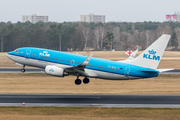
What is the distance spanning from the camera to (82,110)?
129 ft

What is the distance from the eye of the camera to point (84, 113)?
124 ft

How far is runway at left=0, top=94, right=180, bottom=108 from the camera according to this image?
4253 cm

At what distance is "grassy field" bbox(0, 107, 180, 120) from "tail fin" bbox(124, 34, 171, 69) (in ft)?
41.4

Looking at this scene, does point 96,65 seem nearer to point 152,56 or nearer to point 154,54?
point 152,56

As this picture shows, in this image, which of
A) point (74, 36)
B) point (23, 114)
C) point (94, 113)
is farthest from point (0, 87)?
point (74, 36)

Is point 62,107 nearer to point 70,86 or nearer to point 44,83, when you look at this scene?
point 70,86

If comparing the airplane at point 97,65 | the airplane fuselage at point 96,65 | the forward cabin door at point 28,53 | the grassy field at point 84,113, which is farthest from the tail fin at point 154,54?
the forward cabin door at point 28,53

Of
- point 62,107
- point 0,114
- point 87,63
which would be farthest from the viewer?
point 87,63

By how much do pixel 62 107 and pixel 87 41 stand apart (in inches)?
6255

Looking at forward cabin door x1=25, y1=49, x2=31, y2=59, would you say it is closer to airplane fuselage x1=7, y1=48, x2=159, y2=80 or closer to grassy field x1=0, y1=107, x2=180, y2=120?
airplane fuselage x1=7, y1=48, x2=159, y2=80

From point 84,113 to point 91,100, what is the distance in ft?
27.6

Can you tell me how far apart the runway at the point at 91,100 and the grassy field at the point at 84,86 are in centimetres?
473

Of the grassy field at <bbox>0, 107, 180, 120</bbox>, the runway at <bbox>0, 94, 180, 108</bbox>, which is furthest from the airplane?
the grassy field at <bbox>0, 107, 180, 120</bbox>

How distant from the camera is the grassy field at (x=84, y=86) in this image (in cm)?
5594
